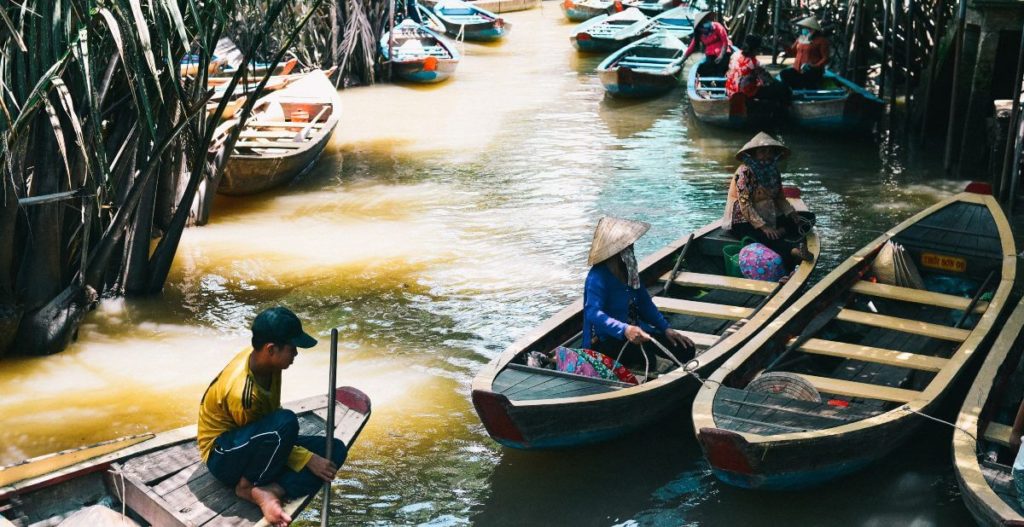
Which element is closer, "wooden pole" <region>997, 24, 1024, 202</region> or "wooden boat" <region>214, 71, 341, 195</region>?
"wooden pole" <region>997, 24, 1024, 202</region>

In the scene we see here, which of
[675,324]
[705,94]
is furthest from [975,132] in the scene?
[675,324]

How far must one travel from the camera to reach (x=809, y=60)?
13.9 m

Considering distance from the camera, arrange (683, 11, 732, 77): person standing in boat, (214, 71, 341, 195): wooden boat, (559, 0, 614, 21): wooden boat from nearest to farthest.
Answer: (214, 71, 341, 195): wooden boat → (683, 11, 732, 77): person standing in boat → (559, 0, 614, 21): wooden boat

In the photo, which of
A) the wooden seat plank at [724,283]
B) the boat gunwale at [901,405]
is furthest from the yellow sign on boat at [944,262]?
the wooden seat plank at [724,283]

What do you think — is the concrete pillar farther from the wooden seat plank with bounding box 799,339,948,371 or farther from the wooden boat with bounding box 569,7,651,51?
the wooden boat with bounding box 569,7,651,51

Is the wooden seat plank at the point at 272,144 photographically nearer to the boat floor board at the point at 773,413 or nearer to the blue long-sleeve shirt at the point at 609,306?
the blue long-sleeve shirt at the point at 609,306

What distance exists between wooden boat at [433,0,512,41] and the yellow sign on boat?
15127 millimetres

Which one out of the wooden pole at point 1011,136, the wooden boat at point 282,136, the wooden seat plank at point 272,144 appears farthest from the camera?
the wooden seat plank at point 272,144

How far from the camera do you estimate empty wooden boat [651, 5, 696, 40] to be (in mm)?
20211

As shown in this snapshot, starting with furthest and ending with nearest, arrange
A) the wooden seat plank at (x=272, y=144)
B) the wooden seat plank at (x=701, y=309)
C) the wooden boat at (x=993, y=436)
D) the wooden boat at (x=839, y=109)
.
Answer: the wooden boat at (x=839, y=109)
the wooden seat plank at (x=272, y=144)
the wooden seat plank at (x=701, y=309)
the wooden boat at (x=993, y=436)

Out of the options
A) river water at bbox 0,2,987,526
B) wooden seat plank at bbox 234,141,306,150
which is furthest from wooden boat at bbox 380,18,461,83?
wooden seat plank at bbox 234,141,306,150

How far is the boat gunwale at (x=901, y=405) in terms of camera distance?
17.1 feet

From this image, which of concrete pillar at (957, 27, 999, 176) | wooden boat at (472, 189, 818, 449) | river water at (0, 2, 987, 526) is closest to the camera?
wooden boat at (472, 189, 818, 449)

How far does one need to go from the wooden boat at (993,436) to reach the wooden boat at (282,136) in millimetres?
7193
